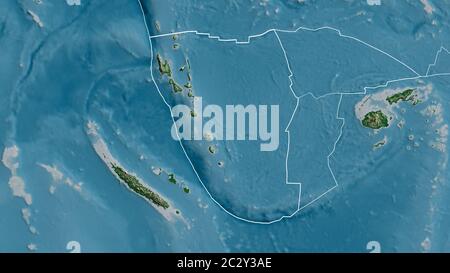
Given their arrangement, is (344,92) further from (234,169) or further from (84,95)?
(84,95)

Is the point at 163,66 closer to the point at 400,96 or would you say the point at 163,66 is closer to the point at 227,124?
the point at 227,124

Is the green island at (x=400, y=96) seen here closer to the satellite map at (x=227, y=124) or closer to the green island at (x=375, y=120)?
the satellite map at (x=227, y=124)

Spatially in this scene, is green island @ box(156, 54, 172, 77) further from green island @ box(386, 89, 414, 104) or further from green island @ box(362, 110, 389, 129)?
green island @ box(386, 89, 414, 104)

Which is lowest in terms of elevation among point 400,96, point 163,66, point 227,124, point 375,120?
point 375,120

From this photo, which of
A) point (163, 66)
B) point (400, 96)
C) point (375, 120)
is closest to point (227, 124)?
point (163, 66)

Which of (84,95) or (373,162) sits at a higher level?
(84,95)

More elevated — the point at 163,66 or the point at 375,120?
the point at 163,66
